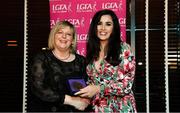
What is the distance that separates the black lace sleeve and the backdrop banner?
172 centimetres

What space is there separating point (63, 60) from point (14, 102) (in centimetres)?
304

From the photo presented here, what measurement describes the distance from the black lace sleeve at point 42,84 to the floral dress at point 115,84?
324 millimetres

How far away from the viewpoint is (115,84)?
3.03 metres

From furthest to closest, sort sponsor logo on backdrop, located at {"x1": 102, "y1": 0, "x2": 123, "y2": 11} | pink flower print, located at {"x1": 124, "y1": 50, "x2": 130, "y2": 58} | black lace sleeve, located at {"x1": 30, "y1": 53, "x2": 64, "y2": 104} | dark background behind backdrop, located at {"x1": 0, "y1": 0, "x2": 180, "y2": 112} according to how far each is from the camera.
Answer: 1. dark background behind backdrop, located at {"x1": 0, "y1": 0, "x2": 180, "y2": 112}
2. sponsor logo on backdrop, located at {"x1": 102, "y1": 0, "x2": 123, "y2": 11}
3. pink flower print, located at {"x1": 124, "y1": 50, "x2": 130, "y2": 58}
4. black lace sleeve, located at {"x1": 30, "y1": 53, "x2": 64, "y2": 104}

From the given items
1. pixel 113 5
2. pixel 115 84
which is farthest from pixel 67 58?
pixel 113 5

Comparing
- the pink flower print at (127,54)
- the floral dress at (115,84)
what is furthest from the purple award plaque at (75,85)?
the pink flower print at (127,54)

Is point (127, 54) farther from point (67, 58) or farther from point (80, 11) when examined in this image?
point (80, 11)

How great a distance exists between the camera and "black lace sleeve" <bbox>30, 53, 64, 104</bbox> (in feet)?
9.72

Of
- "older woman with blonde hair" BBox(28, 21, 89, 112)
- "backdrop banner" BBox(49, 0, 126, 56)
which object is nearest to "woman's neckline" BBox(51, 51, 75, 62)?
"older woman with blonde hair" BBox(28, 21, 89, 112)

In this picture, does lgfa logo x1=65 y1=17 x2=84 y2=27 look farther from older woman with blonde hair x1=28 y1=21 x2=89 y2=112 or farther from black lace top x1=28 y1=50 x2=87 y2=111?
black lace top x1=28 y1=50 x2=87 y2=111

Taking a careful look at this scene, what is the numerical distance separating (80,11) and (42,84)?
1.99 m

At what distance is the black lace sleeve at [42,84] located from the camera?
9.72ft

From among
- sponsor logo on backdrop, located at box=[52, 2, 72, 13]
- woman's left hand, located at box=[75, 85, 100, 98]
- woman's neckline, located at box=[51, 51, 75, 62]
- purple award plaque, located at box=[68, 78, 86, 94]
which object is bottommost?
woman's left hand, located at box=[75, 85, 100, 98]

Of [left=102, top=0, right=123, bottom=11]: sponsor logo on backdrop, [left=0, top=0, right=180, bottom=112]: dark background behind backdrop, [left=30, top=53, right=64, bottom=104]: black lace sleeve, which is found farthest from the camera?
[left=0, top=0, right=180, bottom=112]: dark background behind backdrop
